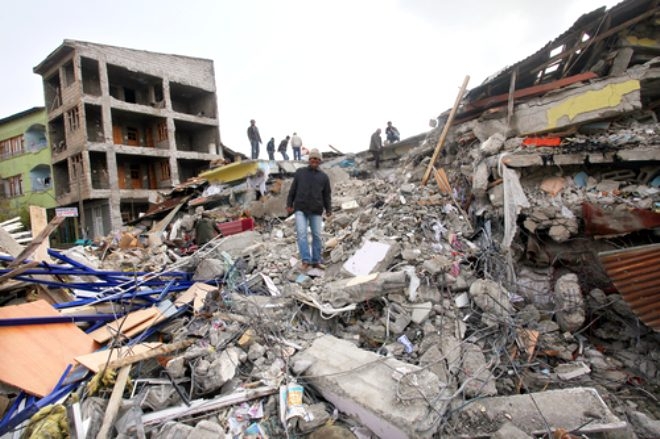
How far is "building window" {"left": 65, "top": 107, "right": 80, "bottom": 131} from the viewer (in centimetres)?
1820

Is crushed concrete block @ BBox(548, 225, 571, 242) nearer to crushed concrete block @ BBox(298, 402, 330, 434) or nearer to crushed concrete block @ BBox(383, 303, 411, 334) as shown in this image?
crushed concrete block @ BBox(383, 303, 411, 334)

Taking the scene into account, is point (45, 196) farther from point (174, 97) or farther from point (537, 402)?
point (537, 402)

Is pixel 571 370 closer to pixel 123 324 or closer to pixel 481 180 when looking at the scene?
pixel 481 180

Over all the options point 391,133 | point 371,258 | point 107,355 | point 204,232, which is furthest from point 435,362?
point 391,133

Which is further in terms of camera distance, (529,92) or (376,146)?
(376,146)

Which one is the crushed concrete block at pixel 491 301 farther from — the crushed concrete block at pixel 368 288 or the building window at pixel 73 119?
the building window at pixel 73 119

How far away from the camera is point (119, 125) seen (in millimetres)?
20484

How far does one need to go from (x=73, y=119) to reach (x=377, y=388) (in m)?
22.9

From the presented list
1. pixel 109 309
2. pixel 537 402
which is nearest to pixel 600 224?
pixel 537 402

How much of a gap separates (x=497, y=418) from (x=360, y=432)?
3.30ft

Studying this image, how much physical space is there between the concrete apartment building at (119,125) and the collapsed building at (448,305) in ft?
52.1

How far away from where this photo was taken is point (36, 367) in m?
2.68

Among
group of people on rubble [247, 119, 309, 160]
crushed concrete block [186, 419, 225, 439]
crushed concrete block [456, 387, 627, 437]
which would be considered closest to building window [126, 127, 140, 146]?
group of people on rubble [247, 119, 309, 160]

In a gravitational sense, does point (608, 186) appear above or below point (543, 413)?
above
